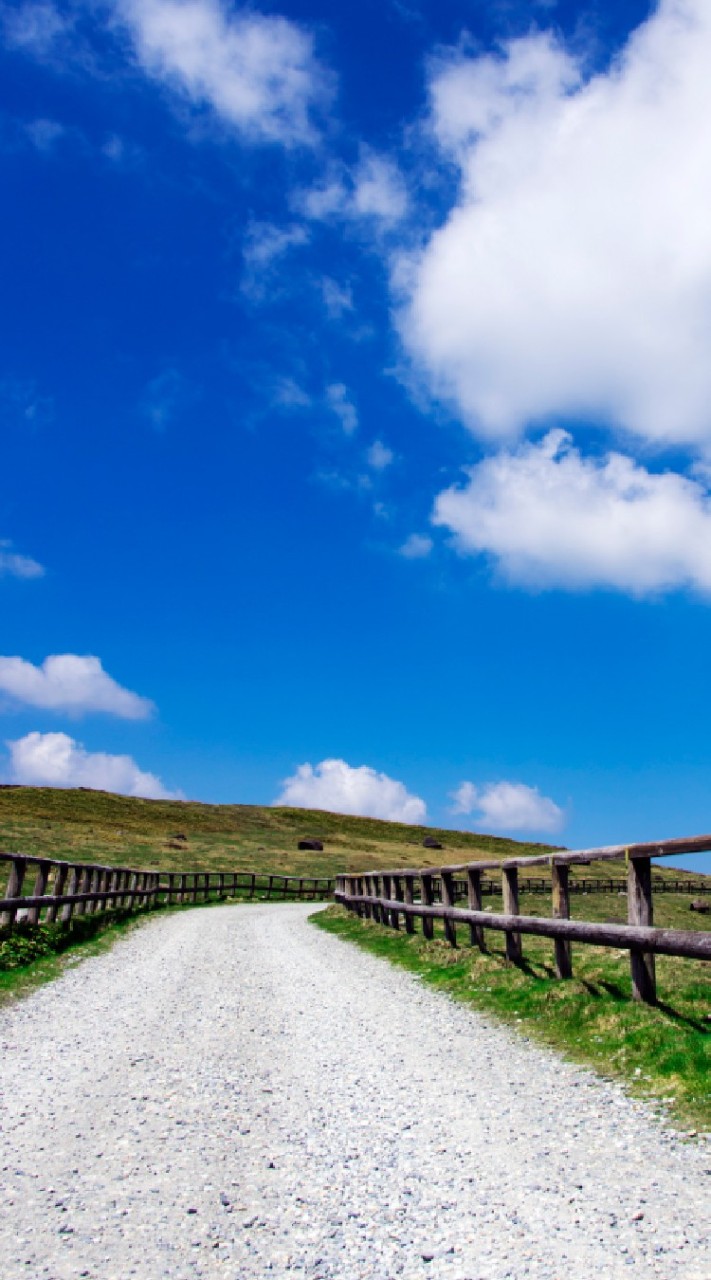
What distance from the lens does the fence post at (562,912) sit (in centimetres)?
1102

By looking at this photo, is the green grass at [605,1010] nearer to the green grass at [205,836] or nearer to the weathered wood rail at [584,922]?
the weathered wood rail at [584,922]

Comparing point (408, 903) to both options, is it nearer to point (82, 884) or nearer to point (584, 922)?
point (82, 884)

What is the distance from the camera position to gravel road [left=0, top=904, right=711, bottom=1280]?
405 cm

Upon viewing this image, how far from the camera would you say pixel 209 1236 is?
426 cm

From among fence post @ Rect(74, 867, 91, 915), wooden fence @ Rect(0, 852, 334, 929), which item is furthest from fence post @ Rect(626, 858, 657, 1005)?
fence post @ Rect(74, 867, 91, 915)

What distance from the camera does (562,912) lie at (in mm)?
11258

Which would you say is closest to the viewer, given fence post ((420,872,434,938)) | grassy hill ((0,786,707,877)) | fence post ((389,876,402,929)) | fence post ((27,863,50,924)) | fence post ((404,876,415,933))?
fence post ((27,863,50,924))

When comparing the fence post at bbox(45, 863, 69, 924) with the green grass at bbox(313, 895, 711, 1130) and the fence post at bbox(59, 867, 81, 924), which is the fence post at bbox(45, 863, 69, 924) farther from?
the green grass at bbox(313, 895, 711, 1130)

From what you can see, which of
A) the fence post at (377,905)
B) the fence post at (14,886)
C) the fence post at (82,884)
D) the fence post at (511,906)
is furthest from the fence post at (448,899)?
the fence post at (82,884)

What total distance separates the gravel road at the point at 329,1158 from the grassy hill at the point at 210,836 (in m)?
45.8

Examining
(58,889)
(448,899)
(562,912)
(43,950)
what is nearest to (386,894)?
(448,899)

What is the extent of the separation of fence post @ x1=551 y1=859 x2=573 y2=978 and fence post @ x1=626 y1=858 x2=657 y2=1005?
1.78m

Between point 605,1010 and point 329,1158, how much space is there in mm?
4587

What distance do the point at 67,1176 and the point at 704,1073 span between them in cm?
494
